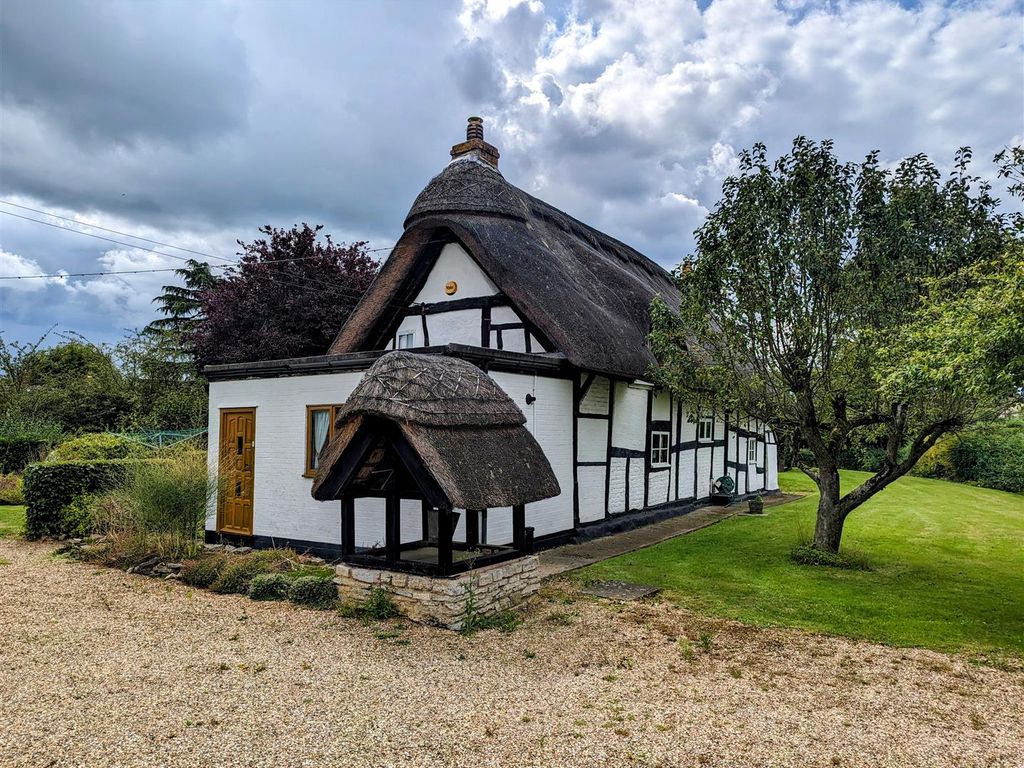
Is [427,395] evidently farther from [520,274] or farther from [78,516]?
[78,516]

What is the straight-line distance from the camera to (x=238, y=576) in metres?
7.37

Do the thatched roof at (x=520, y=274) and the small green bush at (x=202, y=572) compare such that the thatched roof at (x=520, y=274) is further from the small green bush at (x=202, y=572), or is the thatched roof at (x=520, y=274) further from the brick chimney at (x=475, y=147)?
the small green bush at (x=202, y=572)

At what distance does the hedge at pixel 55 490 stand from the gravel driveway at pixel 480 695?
4.45m

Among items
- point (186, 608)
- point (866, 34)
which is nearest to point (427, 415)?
point (186, 608)

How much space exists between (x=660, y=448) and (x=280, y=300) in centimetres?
1200

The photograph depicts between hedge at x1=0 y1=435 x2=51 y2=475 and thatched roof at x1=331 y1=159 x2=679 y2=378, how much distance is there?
32.1 feet

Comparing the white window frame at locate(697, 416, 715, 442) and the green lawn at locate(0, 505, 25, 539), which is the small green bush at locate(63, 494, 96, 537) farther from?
the white window frame at locate(697, 416, 715, 442)

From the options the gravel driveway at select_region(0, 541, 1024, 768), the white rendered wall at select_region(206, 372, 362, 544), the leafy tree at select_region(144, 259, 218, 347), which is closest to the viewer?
the gravel driveway at select_region(0, 541, 1024, 768)

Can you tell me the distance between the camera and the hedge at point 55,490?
10117mm

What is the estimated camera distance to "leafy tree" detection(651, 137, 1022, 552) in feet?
25.2

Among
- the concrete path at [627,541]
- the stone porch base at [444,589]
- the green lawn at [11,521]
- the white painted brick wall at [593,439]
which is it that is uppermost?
the white painted brick wall at [593,439]

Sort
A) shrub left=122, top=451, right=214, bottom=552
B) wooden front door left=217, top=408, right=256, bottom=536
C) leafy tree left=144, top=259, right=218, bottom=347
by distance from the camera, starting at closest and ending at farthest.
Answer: shrub left=122, top=451, right=214, bottom=552 < wooden front door left=217, top=408, right=256, bottom=536 < leafy tree left=144, top=259, right=218, bottom=347

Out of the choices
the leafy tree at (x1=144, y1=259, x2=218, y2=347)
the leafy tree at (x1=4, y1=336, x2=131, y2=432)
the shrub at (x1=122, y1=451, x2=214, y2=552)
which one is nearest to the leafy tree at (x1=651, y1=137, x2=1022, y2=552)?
the shrub at (x1=122, y1=451, x2=214, y2=552)

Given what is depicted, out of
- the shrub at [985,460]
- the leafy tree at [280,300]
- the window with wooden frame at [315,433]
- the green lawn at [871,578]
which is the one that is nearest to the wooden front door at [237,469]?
the window with wooden frame at [315,433]
